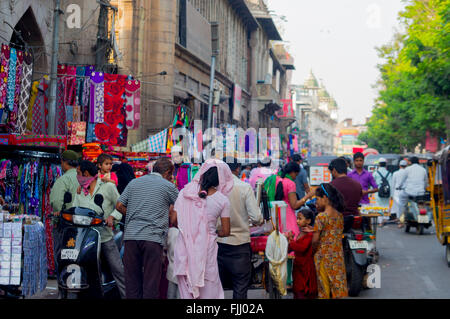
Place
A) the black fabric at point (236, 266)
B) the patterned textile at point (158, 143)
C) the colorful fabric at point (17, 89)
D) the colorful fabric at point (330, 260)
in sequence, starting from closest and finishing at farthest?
the black fabric at point (236, 266)
the colorful fabric at point (330, 260)
the colorful fabric at point (17, 89)
the patterned textile at point (158, 143)

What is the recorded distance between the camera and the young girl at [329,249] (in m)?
7.38

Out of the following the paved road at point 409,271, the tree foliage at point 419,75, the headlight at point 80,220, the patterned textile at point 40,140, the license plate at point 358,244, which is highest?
the tree foliage at point 419,75

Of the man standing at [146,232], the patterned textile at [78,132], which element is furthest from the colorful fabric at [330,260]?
the patterned textile at [78,132]

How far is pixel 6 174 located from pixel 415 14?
30.9m

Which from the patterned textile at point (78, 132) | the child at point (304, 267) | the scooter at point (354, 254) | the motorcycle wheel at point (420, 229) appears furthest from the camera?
the motorcycle wheel at point (420, 229)

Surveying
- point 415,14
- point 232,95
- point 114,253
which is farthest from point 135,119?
point 415,14

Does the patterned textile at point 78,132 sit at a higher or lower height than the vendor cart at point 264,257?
higher

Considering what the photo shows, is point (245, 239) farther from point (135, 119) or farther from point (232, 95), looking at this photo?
point (232, 95)

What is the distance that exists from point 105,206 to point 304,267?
2.46 metres

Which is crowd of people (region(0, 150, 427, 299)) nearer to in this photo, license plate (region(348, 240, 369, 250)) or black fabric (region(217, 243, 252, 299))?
black fabric (region(217, 243, 252, 299))

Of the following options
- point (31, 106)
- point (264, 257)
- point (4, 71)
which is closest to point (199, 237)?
point (264, 257)

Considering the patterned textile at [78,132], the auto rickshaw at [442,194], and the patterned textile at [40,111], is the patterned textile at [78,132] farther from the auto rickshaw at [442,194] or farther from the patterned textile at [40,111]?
the auto rickshaw at [442,194]

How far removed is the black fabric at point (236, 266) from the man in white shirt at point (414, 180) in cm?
1187

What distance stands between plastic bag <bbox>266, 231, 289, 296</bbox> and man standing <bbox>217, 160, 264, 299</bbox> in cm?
35
